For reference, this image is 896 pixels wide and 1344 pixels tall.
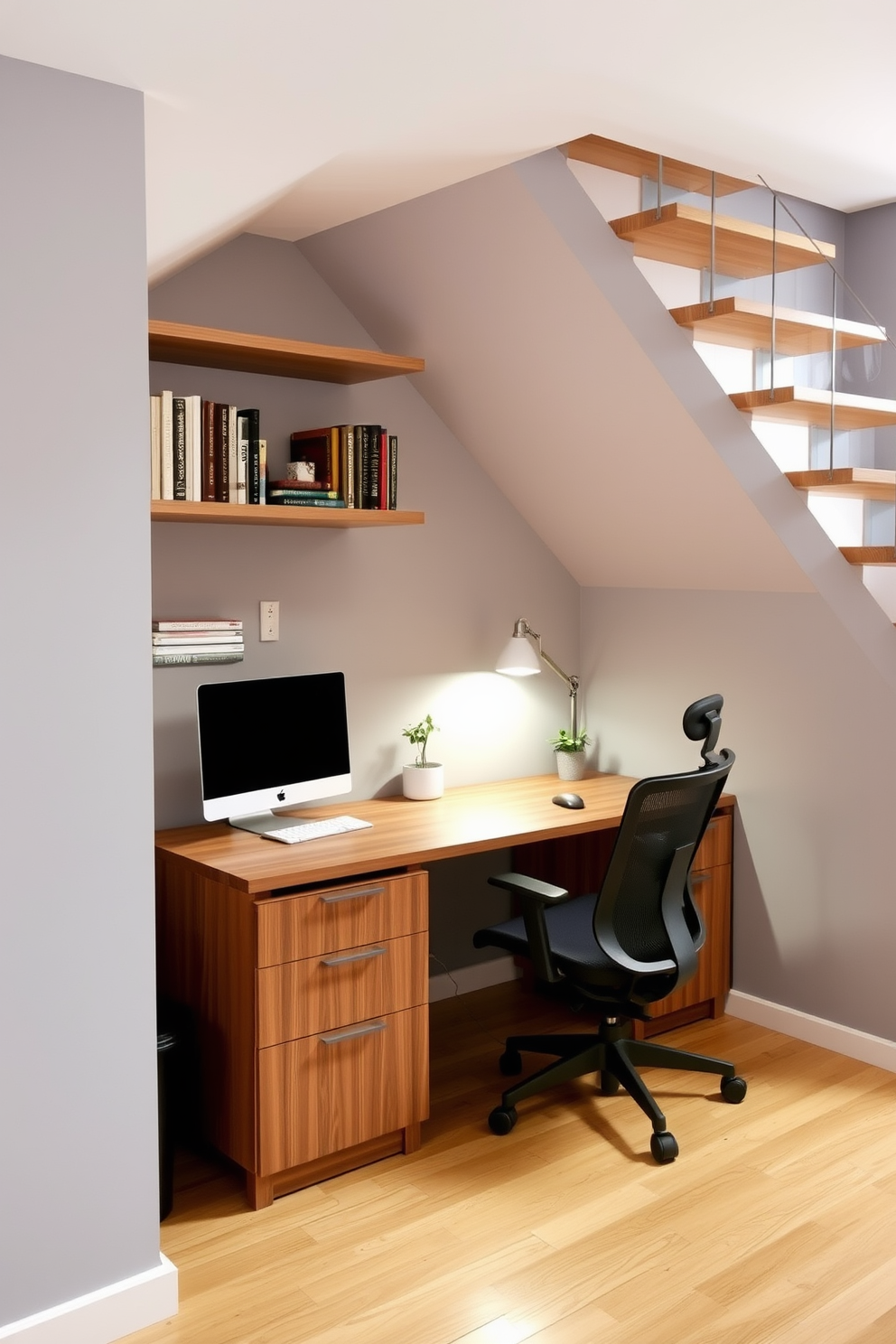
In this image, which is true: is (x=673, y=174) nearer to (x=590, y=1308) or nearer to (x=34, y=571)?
(x=34, y=571)

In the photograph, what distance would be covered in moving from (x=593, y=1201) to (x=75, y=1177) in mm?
1175

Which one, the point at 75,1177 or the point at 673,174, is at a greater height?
the point at 673,174

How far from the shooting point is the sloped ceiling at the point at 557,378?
3002 millimetres

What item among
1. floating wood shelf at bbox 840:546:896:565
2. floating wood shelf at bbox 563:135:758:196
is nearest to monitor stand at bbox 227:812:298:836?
floating wood shelf at bbox 840:546:896:565

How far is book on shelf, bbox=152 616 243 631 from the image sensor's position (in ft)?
Result: 10.4

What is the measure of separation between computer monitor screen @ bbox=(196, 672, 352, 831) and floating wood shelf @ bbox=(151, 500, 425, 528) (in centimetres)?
42

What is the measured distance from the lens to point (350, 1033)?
2822 mm

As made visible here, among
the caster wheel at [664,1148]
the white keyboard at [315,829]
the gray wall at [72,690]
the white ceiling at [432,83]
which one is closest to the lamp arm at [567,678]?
the white keyboard at [315,829]

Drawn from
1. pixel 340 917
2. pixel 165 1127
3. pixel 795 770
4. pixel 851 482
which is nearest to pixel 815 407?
pixel 851 482

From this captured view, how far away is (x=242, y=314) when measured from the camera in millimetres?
3371

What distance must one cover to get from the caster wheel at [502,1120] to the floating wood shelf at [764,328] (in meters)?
2.05

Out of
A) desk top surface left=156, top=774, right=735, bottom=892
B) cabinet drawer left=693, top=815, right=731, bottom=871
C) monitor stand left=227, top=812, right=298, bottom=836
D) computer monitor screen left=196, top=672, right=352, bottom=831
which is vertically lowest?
cabinet drawer left=693, top=815, right=731, bottom=871

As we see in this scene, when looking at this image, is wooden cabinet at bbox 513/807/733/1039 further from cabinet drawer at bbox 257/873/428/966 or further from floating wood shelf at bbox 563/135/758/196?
floating wood shelf at bbox 563/135/758/196

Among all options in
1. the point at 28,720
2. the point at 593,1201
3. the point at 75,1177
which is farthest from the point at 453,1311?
the point at 28,720
